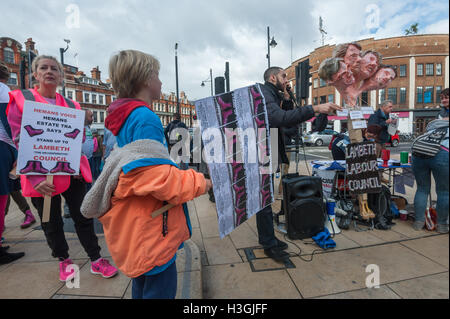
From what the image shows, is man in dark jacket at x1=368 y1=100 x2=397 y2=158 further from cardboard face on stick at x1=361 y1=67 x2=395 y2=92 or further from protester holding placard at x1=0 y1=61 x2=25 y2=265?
protester holding placard at x1=0 y1=61 x2=25 y2=265

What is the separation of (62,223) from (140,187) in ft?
5.42

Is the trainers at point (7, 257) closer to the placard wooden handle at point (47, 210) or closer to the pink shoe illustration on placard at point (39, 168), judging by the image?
the placard wooden handle at point (47, 210)

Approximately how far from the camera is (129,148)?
1.09 meters

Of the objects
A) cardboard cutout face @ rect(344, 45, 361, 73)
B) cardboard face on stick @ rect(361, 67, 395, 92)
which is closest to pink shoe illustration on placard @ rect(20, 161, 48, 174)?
cardboard cutout face @ rect(344, 45, 361, 73)

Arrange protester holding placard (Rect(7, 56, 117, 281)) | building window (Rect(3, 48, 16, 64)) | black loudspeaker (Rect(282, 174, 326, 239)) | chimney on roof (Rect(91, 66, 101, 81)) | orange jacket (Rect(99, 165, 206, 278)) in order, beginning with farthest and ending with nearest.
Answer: chimney on roof (Rect(91, 66, 101, 81)) < building window (Rect(3, 48, 16, 64)) < black loudspeaker (Rect(282, 174, 326, 239)) < protester holding placard (Rect(7, 56, 117, 281)) < orange jacket (Rect(99, 165, 206, 278))

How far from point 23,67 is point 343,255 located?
8324mm

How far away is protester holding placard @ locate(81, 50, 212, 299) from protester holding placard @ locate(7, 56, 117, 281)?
3.30 feet

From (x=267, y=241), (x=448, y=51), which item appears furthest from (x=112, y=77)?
(x=267, y=241)

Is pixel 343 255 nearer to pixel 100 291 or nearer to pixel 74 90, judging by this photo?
pixel 100 291

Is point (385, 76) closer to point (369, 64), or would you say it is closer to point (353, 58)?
point (369, 64)

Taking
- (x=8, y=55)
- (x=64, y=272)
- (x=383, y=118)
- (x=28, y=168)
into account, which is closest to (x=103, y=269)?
(x=64, y=272)

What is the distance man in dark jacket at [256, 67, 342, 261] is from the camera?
2111 mm

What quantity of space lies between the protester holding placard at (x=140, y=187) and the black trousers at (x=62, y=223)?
3.75 ft

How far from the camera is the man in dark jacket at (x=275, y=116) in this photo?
6.93ft
